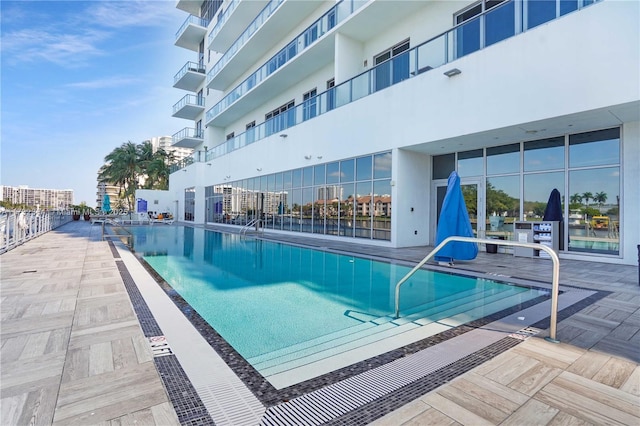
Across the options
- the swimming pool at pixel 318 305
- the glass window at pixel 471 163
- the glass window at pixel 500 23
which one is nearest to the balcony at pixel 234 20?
the glass window at pixel 500 23

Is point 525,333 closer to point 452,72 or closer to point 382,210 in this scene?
point 452,72

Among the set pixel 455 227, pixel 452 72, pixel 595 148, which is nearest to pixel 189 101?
pixel 452 72

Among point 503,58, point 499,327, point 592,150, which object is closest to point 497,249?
point 592,150

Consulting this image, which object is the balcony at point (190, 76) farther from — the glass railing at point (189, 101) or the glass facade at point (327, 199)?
the glass facade at point (327, 199)

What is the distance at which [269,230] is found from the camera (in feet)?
57.1

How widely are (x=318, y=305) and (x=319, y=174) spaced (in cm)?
974

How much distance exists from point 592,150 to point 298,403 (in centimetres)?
945

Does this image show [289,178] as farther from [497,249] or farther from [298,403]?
[298,403]

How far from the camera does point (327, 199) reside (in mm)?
13438

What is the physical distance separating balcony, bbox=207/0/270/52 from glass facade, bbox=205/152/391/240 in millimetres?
10320

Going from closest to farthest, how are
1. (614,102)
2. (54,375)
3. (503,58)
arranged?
(54,375)
(614,102)
(503,58)

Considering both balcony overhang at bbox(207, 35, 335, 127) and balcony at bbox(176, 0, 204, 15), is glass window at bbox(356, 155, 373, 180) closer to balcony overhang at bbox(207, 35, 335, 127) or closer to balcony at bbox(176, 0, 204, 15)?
balcony overhang at bbox(207, 35, 335, 127)

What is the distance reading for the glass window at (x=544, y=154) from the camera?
28.2 feet

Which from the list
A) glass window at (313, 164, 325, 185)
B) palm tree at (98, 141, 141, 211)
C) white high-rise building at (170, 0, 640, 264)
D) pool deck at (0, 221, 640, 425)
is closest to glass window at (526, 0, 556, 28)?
white high-rise building at (170, 0, 640, 264)
